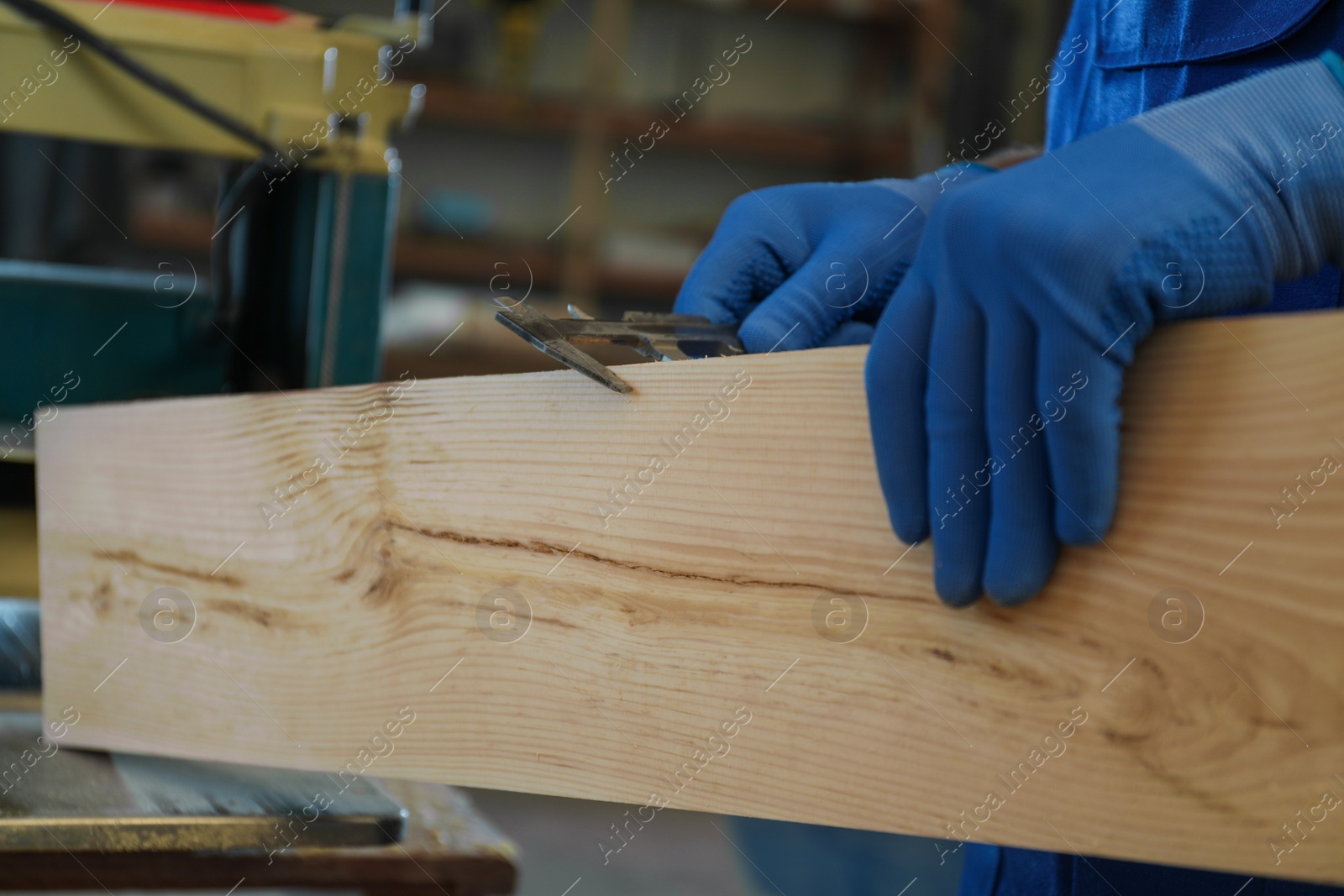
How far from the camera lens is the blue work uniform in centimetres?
66

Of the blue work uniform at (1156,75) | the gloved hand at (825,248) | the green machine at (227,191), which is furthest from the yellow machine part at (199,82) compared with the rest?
the blue work uniform at (1156,75)

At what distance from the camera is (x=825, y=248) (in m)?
0.74

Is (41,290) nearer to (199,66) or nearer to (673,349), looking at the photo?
(199,66)

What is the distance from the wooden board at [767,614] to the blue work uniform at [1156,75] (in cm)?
19

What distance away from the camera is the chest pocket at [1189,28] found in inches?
26.7

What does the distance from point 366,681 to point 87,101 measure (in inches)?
26.0

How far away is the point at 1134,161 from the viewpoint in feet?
1.52

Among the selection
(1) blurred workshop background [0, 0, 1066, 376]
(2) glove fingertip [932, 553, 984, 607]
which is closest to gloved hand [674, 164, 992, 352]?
(2) glove fingertip [932, 553, 984, 607]

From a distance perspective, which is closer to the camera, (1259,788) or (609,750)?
(1259,788)

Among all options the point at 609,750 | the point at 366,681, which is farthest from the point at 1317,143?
the point at 366,681

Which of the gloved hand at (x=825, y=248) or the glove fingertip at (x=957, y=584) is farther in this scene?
the gloved hand at (x=825, y=248)

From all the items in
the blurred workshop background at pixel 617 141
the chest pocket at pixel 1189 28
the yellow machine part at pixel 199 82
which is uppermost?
the yellow machine part at pixel 199 82

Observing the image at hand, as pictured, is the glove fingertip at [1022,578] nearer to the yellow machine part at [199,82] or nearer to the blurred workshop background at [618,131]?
the yellow machine part at [199,82]

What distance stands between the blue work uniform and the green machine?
636mm
